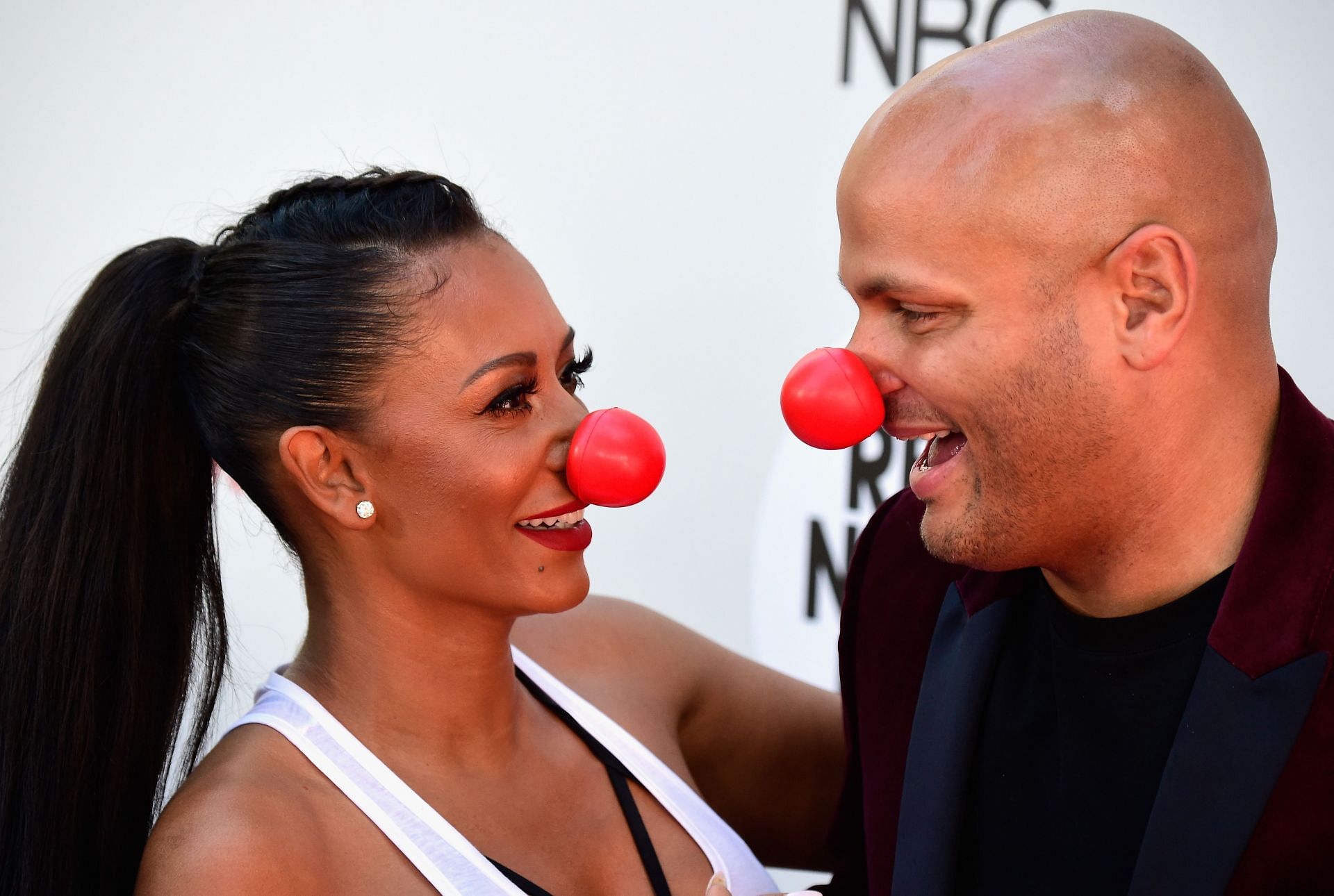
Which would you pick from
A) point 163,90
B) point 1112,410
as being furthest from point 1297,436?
point 163,90

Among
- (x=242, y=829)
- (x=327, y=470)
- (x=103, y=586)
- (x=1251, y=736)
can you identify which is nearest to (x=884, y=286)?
(x=1251, y=736)

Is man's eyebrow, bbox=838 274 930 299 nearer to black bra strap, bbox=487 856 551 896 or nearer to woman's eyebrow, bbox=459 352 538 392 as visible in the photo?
woman's eyebrow, bbox=459 352 538 392

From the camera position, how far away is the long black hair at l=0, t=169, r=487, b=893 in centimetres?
202

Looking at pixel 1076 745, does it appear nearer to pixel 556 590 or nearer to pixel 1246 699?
pixel 1246 699

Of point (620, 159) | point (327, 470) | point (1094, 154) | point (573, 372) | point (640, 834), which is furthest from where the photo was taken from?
point (620, 159)

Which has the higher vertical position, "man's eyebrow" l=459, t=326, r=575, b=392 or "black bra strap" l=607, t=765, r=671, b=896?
"man's eyebrow" l=459, t=326, r=575, b=392

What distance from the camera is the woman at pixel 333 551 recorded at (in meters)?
2.00

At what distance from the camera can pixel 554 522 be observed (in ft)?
7.04

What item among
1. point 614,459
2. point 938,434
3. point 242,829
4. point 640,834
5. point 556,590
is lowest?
point 640,834

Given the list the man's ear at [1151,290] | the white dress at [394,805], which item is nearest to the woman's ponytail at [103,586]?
the white dress at [394,805]

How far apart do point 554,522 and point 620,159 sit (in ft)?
4.28

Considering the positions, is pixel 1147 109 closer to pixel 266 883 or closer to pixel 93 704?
pixel 266 883

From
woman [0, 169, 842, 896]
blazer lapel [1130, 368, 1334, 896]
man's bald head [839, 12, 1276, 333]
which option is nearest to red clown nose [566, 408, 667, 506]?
woman [0, 169, 842, 896]

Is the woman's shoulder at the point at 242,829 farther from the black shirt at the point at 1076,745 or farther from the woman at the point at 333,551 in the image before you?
the black shirt at the point at 1076,745
